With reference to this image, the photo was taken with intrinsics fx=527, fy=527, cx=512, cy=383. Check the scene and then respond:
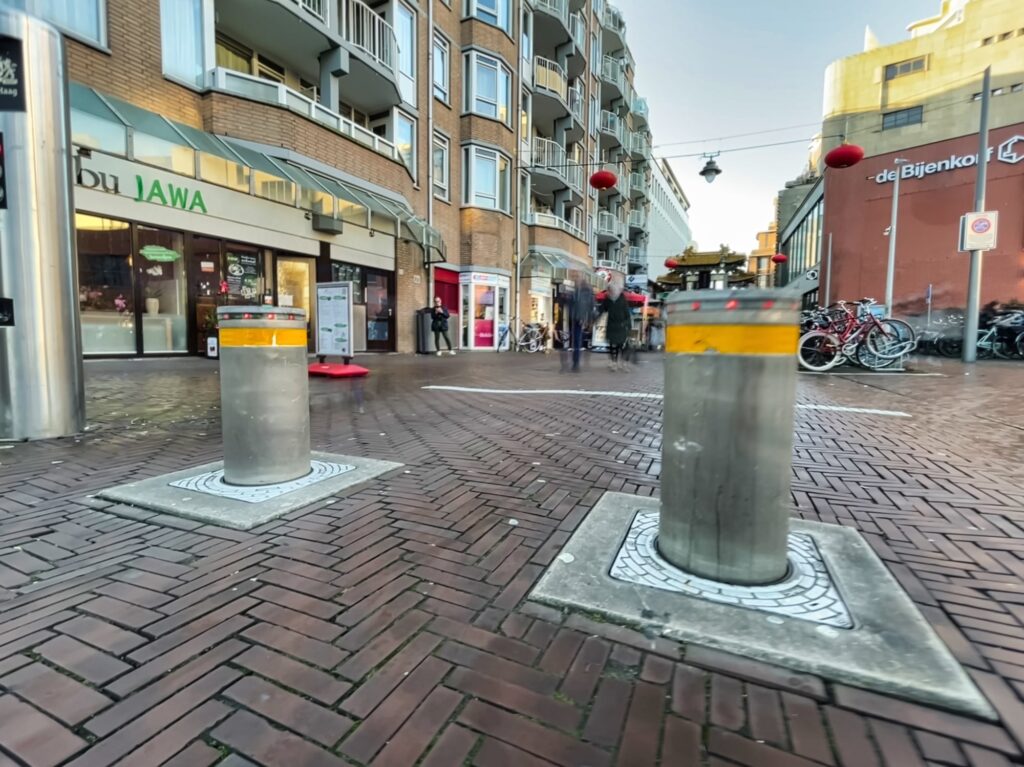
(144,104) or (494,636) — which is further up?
(144,104)

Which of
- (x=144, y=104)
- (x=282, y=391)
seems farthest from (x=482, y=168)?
(x=282, y=391)

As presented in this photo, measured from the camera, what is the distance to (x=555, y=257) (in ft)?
79.3

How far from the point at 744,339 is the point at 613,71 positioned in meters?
38.0

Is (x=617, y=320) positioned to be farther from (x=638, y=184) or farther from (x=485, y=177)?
(x=638, y=184)

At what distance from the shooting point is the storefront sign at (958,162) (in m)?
19.0

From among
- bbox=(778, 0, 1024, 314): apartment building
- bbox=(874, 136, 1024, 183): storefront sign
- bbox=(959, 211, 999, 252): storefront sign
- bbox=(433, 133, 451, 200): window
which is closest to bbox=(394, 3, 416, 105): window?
bbox=(433, 133, 451, 200): window

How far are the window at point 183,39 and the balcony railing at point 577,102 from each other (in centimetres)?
1928

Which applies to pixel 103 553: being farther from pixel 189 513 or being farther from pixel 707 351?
pixel 707 351

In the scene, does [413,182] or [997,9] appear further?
[997,9]

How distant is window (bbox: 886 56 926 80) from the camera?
2462cm

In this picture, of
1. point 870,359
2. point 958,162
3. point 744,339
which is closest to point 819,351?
point 870,359

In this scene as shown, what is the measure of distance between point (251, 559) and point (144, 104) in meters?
11.2

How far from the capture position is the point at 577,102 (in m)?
28.3

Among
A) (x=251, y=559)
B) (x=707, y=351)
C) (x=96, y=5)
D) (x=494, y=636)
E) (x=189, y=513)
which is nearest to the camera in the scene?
(x=494, y=636)
